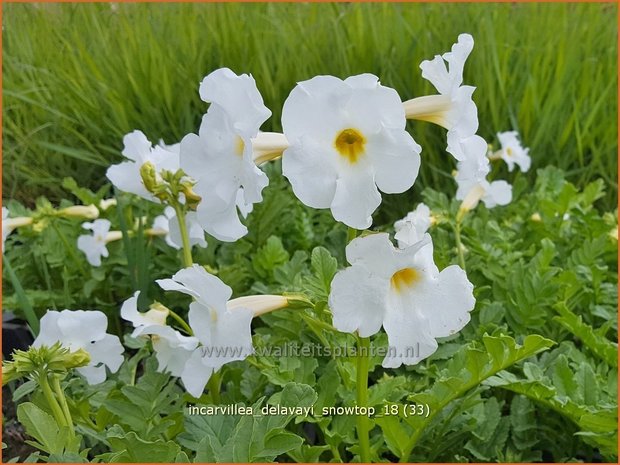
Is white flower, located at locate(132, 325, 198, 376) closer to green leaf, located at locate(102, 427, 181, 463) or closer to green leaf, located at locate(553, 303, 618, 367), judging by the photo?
green leaf, located at locate(102, 427, 181, 463)

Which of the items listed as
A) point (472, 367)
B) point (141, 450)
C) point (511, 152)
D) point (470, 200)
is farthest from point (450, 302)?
point (511, 152)

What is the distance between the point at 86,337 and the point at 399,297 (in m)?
0.55

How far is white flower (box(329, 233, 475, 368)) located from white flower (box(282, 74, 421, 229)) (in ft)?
0.19

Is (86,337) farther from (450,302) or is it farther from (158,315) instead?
(450,302)

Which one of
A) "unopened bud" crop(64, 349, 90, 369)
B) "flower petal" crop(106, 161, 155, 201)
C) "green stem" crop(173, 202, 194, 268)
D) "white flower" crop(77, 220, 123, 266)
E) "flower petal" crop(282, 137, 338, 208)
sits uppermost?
"white flower" crop(77, 220, 123, 266)

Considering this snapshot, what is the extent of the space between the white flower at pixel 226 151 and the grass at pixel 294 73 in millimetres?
1495

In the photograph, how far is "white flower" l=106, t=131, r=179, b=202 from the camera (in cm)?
128

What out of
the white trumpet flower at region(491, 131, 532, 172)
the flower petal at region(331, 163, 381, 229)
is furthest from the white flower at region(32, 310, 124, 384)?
the white trumpet flower at region(491, 131, 532, 172)

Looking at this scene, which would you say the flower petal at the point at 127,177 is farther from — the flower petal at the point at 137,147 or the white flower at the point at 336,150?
the white flower at the point at 336,150

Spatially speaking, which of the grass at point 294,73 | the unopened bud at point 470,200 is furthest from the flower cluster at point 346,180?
the grass at point 294,73

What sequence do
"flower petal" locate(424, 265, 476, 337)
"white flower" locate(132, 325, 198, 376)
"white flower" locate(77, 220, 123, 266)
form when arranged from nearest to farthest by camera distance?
"flower petal" locate(424, 265, 476, 337), "white flower" locate(132, 325, 198, 376), "white flower" locate(77, 220, 123, 266)

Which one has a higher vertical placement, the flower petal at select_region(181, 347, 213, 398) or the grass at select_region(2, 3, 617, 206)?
the grass at select_region(2, 3, 617, 206)

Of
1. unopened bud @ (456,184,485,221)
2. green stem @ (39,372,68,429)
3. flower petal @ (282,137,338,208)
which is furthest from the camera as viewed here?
unopened bud @ (456,184,485,221)

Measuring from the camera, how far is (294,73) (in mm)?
2662
